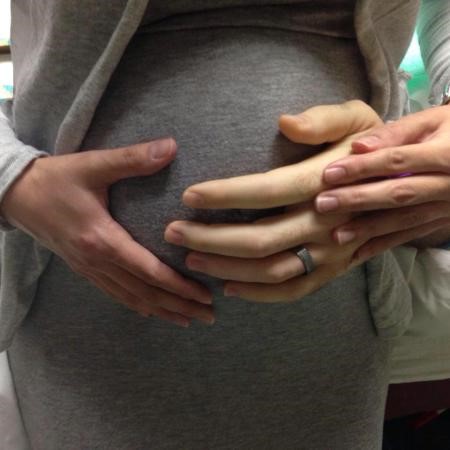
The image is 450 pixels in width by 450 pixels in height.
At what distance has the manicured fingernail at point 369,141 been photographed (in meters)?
0.49

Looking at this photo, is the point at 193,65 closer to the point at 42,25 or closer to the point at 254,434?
the point at 42,25

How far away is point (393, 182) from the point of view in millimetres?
486

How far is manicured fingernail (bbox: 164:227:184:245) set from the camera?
0.48 meters

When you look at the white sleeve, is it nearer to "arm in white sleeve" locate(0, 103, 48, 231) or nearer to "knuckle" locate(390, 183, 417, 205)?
"knuckle" locate(390, 183, 417, 205)

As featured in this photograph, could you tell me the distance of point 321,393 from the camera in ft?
2.12

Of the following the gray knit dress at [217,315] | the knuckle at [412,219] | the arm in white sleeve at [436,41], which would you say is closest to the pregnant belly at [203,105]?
the gray knit dress at [217,315]

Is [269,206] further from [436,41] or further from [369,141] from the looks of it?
[436,41]

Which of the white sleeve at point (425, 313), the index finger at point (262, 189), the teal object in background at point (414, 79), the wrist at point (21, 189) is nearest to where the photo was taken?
the index finger at point (262, 189)

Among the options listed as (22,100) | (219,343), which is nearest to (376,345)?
(219,343)

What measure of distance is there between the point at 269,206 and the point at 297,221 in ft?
0.10

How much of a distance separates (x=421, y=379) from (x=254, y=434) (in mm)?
319

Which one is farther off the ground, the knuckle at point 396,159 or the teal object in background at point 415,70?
the knuckle at point 396,159

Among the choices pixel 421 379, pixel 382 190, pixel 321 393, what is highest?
pixel 382 190

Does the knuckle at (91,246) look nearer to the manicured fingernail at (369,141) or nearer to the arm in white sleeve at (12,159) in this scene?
the arm in white sleeve at (12,159)
